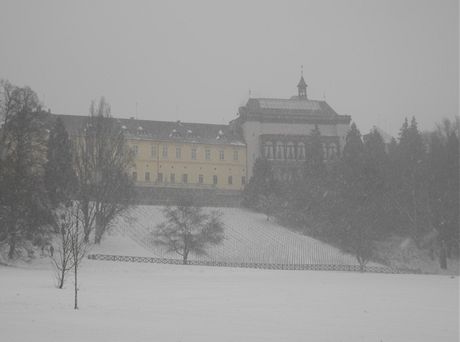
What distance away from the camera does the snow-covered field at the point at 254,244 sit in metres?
48.2

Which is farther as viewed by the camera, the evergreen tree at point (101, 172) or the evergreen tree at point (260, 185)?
the evergreen tree at point (260, 185)

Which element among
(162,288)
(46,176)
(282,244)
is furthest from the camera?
(282,244)

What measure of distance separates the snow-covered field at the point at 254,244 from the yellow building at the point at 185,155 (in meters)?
19.9

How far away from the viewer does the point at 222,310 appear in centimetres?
1831

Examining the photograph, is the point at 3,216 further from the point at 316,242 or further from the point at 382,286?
the point at 316,242

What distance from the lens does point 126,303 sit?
19.1 m

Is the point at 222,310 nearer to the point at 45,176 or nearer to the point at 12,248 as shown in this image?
the point at 12,248

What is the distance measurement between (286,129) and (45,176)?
170 feet

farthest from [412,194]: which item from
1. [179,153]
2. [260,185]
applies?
[179,153]

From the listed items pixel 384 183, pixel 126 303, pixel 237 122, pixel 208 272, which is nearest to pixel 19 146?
pixel 208 272

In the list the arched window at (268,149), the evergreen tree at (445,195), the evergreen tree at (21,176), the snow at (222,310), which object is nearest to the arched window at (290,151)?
the arched window at (268,149)

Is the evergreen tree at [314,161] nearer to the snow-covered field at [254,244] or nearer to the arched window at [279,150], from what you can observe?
the snow-covered field at [254,244]

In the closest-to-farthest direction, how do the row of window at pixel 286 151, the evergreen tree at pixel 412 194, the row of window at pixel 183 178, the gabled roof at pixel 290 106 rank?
the evergreen tree at pixel 412 194
the row of window at pixel 183 178
the row of window at pixel 286 151
the gabled roof at pixel 290 106

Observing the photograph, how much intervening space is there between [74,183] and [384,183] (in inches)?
1228
